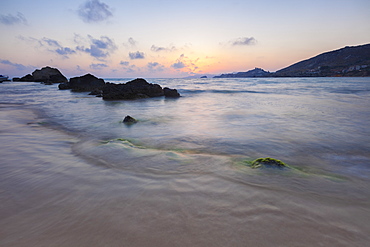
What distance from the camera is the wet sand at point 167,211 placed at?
151cm

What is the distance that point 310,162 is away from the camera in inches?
128

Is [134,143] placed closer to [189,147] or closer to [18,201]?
[189,147]

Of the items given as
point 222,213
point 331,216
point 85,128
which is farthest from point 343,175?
point 85,128

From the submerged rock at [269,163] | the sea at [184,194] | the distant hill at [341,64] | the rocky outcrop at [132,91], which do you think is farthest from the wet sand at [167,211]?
the distant hill at [341,64]

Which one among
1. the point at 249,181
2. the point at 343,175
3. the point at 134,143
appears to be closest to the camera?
the point at 249,181

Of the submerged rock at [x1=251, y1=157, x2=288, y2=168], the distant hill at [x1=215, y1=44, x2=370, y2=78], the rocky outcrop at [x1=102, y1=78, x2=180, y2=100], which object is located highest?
the distant hill at [x1=215, y1=44, x2=370, y2=78]

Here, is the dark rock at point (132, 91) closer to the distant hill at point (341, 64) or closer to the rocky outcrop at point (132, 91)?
the rocky outcrop at point (132, 91)

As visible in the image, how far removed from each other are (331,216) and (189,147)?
8.78ft

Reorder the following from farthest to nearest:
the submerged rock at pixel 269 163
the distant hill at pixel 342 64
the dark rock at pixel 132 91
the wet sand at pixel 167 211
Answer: the distant hill at pixel 342 64, the dark rock at pixel 132 91, the submerged rock at pixel 269 163, the wet sand at pixel 167 211

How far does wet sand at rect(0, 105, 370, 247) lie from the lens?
1.51 meters

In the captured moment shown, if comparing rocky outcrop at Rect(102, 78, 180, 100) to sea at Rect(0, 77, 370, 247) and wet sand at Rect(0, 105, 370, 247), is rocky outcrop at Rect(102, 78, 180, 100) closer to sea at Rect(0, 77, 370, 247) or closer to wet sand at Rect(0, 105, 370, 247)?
sea at Rect(0, 77, 370, 247)

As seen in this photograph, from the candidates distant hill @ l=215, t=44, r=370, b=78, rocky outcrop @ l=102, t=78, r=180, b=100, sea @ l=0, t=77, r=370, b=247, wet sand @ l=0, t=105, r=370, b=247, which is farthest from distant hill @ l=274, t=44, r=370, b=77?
wet sand @ l=0, t=105, r=370, b=247

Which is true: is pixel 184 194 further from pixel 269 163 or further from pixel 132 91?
pixel 132 91

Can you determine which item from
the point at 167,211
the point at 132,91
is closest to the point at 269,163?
the point at 167,211
